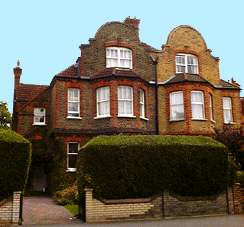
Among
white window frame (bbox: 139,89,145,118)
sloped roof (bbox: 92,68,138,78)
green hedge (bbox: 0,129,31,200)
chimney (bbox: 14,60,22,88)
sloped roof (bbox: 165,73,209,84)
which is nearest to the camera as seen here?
green hedge (bbox: 0,129,31,200)

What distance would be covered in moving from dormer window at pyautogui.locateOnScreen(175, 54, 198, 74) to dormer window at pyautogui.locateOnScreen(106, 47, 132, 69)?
3857 millimetres

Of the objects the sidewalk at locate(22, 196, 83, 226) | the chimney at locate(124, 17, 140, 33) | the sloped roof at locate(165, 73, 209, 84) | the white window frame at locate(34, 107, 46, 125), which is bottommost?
the sidewalk at locate(22, 196, 83, 226)

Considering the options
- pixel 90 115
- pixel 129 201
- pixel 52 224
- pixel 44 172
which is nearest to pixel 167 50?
pixel 90 115

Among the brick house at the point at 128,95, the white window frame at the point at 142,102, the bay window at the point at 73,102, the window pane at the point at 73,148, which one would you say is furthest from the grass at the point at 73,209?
the white window frame at the point at 142,102

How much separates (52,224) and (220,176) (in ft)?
22.7

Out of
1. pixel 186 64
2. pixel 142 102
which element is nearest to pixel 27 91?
pixel 142 102

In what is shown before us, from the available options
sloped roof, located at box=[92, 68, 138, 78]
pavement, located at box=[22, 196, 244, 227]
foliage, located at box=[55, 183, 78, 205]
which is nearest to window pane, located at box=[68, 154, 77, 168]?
foliage, located at box=[55, 183, 78, 205]

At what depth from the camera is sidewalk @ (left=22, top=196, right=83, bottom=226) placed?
12877mm

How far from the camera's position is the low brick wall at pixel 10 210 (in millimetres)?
12016

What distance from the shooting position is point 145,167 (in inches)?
542

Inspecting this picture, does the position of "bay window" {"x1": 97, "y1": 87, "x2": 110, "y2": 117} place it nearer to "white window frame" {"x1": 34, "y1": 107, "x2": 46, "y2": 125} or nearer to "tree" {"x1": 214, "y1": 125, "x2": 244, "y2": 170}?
"white window frame" {"x1": 34, "y1": 107, "x2": 46, "y2": 125}

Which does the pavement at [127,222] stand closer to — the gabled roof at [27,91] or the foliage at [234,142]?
the foliage at [234,142]

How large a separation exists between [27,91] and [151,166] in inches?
734

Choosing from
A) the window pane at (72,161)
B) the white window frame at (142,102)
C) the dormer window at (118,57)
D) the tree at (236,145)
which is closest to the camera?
the tree at (236,145)
